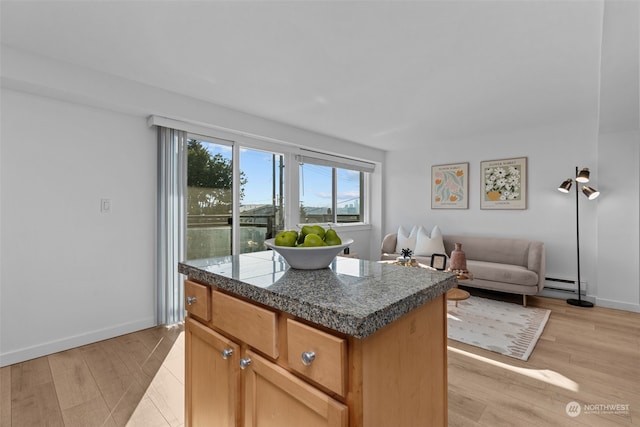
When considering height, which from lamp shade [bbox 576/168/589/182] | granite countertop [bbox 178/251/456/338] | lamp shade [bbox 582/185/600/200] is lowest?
granite countertop [bbox 178/251/456/338]

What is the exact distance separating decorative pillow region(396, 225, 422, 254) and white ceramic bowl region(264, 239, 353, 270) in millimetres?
3872

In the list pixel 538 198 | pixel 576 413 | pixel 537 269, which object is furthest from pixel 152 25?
pixel 538 198

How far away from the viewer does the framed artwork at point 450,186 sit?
4.73 metres

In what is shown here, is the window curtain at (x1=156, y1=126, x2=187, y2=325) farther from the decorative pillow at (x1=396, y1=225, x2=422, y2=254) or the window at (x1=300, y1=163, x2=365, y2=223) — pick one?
the decorative pillow at (x1=396, y1=225, x2=422, y2=254)

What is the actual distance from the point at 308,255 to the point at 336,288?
243mm

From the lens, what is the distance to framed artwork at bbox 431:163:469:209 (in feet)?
15.5

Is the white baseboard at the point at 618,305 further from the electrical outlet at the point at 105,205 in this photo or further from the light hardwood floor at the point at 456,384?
the electrical outlet at the point at 105,205

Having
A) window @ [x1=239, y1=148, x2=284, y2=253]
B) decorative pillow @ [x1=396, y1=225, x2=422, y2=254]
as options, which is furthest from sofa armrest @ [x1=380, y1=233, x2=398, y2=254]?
window @ [x1=239, y1=148, x2=284, y2=253]

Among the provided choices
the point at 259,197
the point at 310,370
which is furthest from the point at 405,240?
the point at 310,370

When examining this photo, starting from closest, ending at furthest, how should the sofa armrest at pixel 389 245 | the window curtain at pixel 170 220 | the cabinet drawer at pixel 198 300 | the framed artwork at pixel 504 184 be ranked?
the cabinet drawer at pixel 198 300
the window curtain at pixel 170 220
the framed artwork at pixel 504 184
the sofa armrest at pixel 389 245

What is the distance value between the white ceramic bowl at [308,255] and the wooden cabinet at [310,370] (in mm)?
234

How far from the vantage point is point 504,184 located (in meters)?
4.38

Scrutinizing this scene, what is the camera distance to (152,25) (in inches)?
74.1

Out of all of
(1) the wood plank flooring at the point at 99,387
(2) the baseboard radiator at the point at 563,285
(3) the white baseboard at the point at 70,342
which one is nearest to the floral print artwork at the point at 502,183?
(2) the baseboard radiator at the point at 563,285
